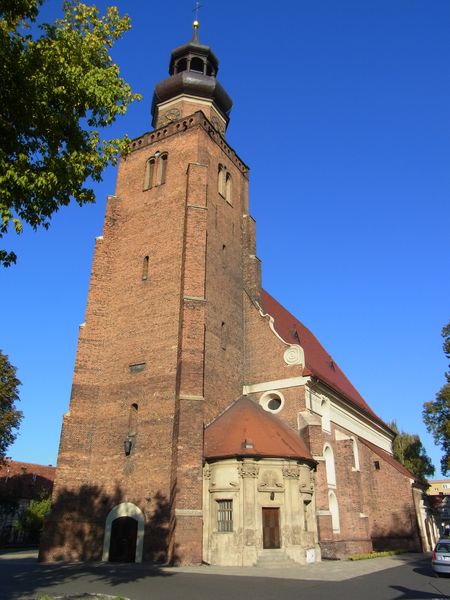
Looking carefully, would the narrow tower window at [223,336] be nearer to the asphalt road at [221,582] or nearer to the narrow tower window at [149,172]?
the narrow tower window at [149,172]

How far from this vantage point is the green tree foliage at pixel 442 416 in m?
24.3

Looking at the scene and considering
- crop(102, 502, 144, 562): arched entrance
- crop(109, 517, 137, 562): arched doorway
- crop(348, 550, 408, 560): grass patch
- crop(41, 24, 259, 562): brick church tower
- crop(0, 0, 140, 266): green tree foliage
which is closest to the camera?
crop(0, 0, 140, 266): green tree foliage

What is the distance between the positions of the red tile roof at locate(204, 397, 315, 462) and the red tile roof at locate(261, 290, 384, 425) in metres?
3.94

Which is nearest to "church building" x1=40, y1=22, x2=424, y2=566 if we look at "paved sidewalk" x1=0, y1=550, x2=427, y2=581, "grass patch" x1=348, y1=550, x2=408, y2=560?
"grass patch" x1=348, y1=550, x2=408, y2=560

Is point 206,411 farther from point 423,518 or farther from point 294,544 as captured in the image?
point 423,518

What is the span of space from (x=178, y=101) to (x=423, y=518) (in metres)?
26.9

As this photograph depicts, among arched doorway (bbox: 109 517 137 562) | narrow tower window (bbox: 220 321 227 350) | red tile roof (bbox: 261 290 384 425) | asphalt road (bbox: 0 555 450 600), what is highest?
red tile roof (bbox: 261 290 384 425)

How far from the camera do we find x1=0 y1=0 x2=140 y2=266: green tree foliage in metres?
8.28

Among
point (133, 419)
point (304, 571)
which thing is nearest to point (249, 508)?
point (304, 571)

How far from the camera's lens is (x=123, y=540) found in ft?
59.7

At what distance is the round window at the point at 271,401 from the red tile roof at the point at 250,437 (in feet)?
3.81

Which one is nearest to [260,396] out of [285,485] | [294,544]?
[285,485]

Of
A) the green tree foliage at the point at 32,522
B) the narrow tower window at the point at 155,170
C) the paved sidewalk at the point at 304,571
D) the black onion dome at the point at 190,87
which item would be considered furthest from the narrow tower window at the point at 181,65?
the green tree foliage at the point at 32,522

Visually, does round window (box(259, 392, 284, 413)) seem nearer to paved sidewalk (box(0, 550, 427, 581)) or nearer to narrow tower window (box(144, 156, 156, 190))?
paved sidewalk (box(0, 550, 427, 581))
